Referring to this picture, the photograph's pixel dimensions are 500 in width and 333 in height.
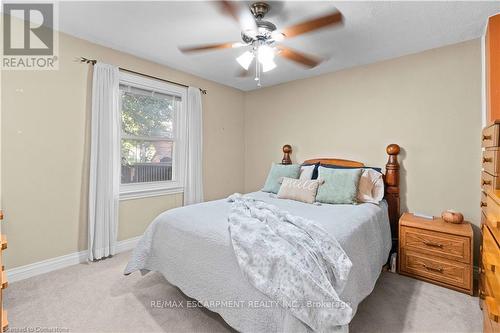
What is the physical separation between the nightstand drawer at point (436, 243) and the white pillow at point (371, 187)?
42 centimetres

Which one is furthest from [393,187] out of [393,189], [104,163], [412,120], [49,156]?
[49,156]

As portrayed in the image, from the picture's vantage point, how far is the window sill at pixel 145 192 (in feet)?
10.4

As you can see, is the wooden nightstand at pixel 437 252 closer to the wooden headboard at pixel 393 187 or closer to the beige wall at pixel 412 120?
the wooden headboard at pixel 393 187

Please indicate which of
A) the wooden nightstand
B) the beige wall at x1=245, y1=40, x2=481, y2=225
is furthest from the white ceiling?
the wooden nightstand

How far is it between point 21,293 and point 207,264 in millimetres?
1781

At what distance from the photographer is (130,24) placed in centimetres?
239

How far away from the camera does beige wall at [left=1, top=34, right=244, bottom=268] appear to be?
2336 mm

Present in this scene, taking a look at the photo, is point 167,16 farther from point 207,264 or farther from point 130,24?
point 207,264

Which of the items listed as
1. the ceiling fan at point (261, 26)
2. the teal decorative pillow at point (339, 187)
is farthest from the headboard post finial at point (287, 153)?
the ceiling fan at point (261, 26)

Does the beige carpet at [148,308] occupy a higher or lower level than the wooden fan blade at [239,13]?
lower

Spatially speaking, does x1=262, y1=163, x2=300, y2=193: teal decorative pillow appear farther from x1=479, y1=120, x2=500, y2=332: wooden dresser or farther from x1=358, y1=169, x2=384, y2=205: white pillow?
x1=479, y1=120, x2=500, y2=332: wooden dresser

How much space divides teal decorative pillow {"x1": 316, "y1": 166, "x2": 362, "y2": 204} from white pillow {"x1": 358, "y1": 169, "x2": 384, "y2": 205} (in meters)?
0.10

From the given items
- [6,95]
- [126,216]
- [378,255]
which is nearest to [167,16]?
[6,95]

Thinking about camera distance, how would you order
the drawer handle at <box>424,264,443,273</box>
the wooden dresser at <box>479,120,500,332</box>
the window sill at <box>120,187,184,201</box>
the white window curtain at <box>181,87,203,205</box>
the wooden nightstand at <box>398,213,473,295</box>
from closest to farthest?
1. the wooden dresser at <box>479,120,500,332</box>
2. the wooden nightstand at <box>398,213,473,295</box>
3. the drawer handle at <box>424,264,443,273</box>
4. the window sill at <box>120,187,184,201</box>
5. the white window curtain at <box>181,87,203,205</box>
